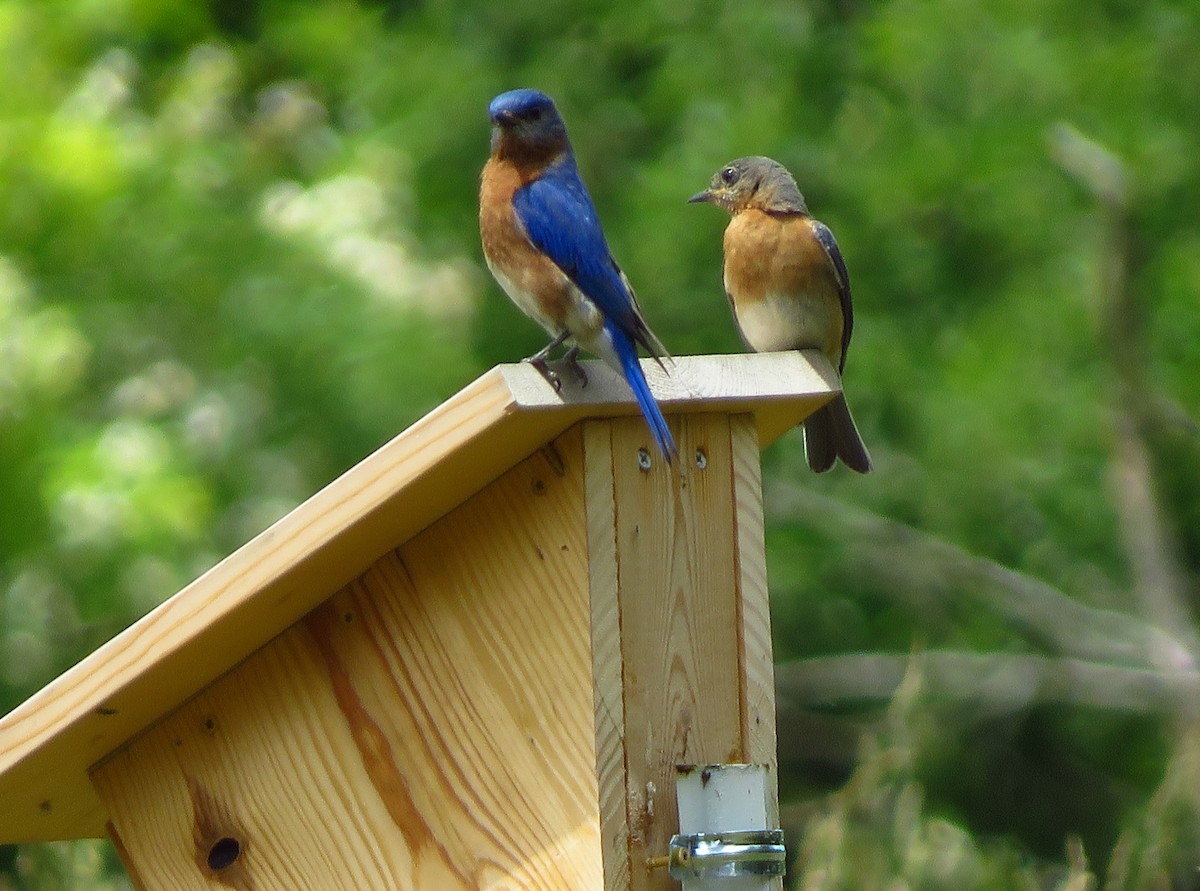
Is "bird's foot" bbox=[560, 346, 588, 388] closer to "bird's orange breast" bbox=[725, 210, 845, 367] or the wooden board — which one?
the wooden board

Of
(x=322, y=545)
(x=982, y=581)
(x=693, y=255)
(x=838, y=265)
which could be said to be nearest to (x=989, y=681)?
(x=982, y=581)

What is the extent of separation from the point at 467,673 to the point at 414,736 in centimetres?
12

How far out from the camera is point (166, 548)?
5.86m

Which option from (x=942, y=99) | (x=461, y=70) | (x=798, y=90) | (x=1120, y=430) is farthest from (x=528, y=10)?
(x=1120, y=430)

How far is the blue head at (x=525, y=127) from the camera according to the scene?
10.4 feet

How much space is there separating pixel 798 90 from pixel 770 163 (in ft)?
18.8

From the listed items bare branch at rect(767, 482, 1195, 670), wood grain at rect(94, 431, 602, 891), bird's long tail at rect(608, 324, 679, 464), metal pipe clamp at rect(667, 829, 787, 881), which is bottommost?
metal pipe clamp at rect(667, 829, 787, 881)

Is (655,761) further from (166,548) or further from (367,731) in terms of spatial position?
(166,548)

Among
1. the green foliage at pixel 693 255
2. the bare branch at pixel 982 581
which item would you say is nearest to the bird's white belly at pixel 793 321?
the green foliage at pixel 693 255

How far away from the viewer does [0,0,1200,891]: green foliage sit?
22.1ft

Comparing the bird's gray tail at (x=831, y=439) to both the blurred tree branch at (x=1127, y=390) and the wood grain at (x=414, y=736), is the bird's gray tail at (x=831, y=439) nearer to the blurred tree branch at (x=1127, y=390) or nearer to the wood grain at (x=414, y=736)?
the wood grain at (x=414, y=736)

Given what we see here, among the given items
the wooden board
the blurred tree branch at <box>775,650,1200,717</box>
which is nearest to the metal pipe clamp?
the wooden board

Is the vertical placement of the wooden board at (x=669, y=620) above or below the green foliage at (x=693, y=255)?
below

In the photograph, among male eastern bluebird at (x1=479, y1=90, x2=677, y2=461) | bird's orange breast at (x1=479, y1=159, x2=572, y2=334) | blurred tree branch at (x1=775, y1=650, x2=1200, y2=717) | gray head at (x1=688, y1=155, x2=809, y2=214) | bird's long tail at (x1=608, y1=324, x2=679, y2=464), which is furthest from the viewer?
blurred tree branch at (x1=775, y1=650, x2=1200, y2=717)
